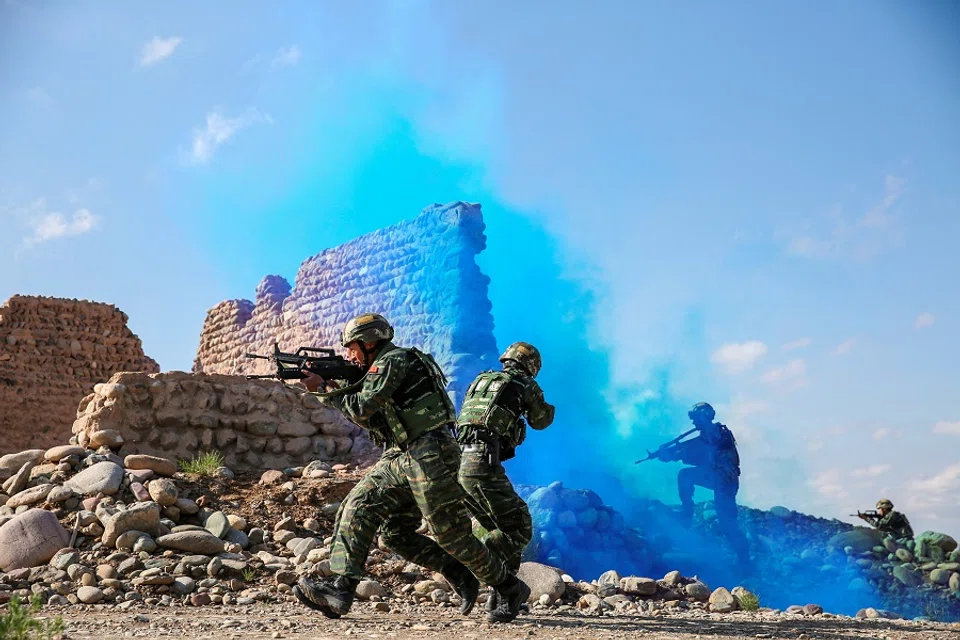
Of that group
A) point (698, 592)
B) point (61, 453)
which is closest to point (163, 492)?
point (61, 453)

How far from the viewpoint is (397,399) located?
5094 mm

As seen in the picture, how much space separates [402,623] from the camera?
5.29 metres

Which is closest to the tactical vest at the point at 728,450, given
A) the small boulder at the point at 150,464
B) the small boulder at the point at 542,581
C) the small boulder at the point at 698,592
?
the small boulder at the point at 698,592

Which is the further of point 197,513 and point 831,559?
point 831,559

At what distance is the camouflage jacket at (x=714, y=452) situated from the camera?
14.8 meters

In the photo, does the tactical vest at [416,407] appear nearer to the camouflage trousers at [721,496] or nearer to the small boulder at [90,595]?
the small boulder at [90,595]

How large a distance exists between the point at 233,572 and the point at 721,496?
32.8 feet

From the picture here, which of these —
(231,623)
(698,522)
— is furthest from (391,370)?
(698,522)

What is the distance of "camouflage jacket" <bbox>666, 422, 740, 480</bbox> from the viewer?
48.6 feet

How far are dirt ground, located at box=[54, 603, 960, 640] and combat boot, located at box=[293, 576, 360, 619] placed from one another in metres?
0.11

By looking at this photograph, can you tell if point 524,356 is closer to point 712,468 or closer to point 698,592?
point 698,592

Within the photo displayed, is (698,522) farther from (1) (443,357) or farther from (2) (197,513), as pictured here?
(2) (197,513)

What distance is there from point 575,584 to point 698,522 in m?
7.63

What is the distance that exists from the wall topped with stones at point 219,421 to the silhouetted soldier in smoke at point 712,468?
5.59 metres
